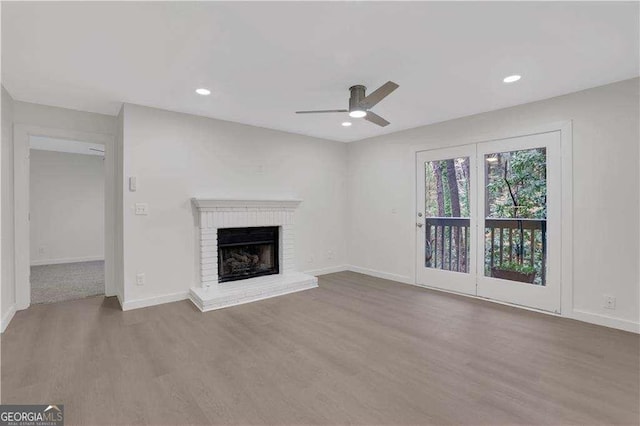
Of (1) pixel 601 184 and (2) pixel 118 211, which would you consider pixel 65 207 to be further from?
(1) pixel 601 184

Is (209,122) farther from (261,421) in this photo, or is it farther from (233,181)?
(261,421)

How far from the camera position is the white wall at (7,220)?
310 centimetres

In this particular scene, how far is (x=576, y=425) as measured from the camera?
1.69 metres

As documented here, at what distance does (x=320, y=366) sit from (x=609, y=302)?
3027 mm

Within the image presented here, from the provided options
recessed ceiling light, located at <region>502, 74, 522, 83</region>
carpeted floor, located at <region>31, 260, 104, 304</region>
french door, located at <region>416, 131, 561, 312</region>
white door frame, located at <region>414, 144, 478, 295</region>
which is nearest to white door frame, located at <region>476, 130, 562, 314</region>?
french door, located at <region>416, 131, 561, 312</region>

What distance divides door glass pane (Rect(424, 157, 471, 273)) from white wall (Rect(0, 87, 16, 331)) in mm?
5075

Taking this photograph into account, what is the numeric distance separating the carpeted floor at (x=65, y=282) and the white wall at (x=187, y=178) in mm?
1396

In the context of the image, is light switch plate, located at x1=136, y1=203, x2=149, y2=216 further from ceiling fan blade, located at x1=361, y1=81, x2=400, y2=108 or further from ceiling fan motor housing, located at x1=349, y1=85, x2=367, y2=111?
ceiling fan blade, located at x1=361, y1=81, x2=400, y2=108

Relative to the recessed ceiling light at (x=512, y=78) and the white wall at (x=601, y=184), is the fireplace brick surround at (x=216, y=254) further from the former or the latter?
the recessed ceiling light at (x=512, y=78)

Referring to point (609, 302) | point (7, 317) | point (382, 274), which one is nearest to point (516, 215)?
point (609, 302)

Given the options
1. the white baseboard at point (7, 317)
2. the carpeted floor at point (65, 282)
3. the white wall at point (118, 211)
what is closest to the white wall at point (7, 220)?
the white baseboard at point (7, 317)

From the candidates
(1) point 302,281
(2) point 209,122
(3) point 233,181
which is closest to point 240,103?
(2) point 209,122

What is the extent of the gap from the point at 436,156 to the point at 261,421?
403 cm

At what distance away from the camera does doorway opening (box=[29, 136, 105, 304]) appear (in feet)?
20.4
